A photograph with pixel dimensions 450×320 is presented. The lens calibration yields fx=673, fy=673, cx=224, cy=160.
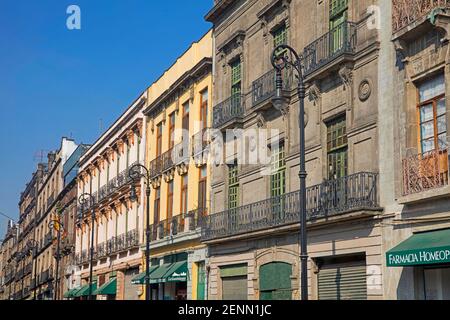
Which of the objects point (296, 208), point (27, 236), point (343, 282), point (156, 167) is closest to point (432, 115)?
point (343, 282)

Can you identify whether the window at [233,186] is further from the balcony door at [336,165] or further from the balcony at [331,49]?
the balcony door at [336,165]

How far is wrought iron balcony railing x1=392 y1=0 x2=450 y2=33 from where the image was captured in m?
14.0

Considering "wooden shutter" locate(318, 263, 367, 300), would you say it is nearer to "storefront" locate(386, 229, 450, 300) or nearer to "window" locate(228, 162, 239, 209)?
"storefront" locate(386, 229, 450, 300)

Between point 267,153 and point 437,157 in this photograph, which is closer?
point 437,157

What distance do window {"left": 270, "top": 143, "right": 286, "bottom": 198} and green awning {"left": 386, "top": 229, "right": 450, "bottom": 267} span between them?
272 inches

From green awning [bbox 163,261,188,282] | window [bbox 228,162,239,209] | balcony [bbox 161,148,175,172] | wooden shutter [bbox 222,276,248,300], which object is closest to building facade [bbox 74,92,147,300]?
balcony [bbox 161,148,175,172]

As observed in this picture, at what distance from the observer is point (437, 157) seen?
13992 millimetres

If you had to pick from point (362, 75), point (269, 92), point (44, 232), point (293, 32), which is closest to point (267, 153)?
point (269, 92)

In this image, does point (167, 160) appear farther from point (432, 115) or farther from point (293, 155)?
point (432, 115)

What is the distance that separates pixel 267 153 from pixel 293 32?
4.13 m

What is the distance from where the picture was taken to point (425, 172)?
1432 centimetres
